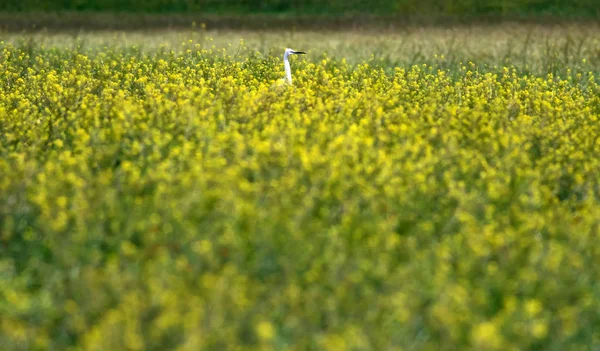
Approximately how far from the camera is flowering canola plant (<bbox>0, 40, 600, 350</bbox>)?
19.3 feet

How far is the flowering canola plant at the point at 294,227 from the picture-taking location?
5.88m

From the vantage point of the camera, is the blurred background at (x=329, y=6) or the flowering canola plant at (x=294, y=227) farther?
the blurred background at (x=329, y=6)

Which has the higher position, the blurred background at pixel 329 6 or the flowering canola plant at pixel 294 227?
the flowering canola plant at pixel 294 227

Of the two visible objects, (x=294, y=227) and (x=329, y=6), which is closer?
(x=294, y=227)

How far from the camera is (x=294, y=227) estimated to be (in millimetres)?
6938

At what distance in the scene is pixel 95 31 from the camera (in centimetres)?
2234

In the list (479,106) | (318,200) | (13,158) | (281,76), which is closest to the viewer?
(318,200)

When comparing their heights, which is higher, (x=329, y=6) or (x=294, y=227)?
(x=294, y=227)

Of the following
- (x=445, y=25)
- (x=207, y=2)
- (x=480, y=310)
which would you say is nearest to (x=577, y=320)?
(x=480, y=310)

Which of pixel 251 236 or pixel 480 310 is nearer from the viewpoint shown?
pixel 480 310

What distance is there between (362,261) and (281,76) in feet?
27.7

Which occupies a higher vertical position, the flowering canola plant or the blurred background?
the flowering canola plant

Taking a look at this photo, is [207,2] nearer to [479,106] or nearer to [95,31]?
[95,31]

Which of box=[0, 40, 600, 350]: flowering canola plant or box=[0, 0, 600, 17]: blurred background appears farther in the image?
box=[0, 0, 600, 17]: blurred background
